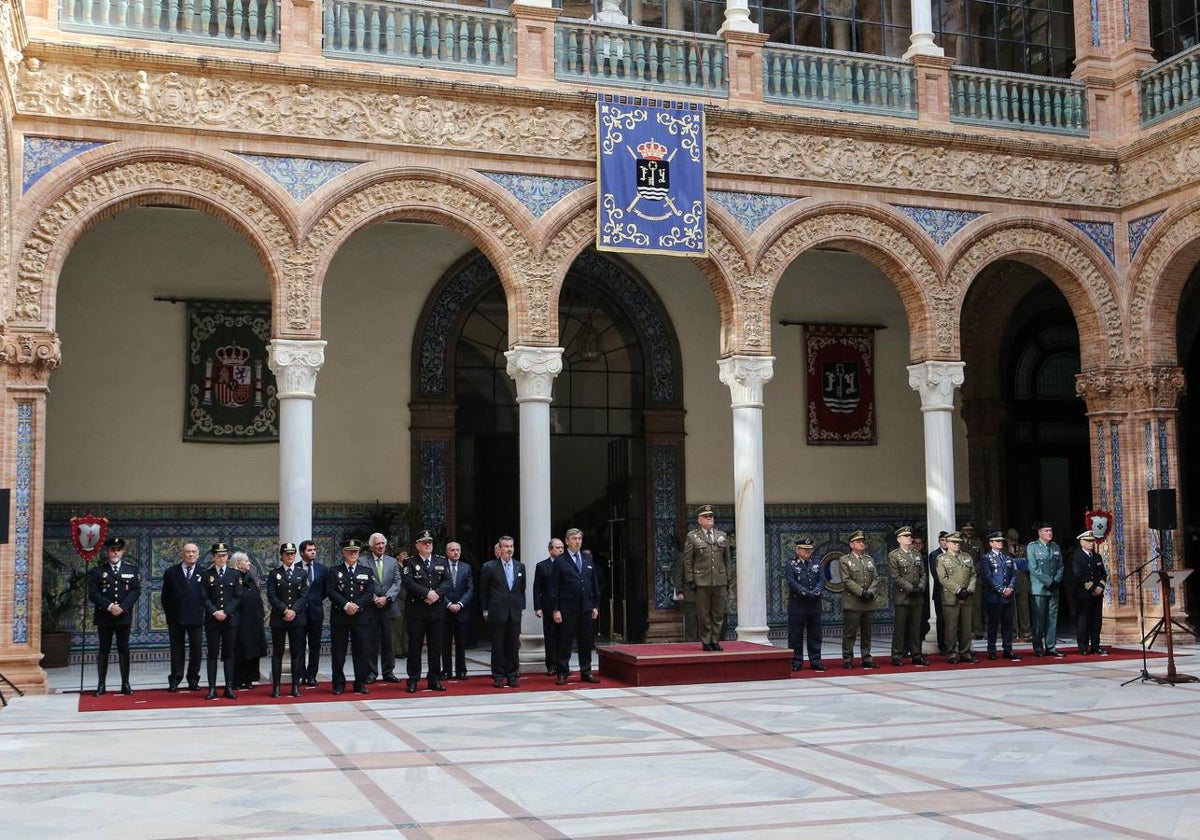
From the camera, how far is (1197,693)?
364 inches

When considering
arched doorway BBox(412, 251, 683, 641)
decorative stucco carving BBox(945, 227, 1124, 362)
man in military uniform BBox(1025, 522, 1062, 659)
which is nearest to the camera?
man in military uniform BBox(1025, 522, 1062, 659)

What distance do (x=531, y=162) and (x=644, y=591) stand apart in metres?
4.85

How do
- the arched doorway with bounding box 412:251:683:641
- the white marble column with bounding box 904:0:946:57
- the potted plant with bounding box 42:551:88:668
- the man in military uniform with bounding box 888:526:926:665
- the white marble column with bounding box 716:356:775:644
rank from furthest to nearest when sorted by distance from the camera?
A: the arched doorway with bounding box 412:251:683:641
the white marble column with bounding box 904:0:946:57
the potted plant with bounding box 42:551:88:668
the white marble column with bounding box 716:356:775:644
the man in military uniform with bounding box 888:526:926:665

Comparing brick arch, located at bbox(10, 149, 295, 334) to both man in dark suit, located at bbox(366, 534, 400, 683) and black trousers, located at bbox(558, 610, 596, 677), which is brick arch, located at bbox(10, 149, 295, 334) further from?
black trousers, located at bbox(558, 610, 596, 677)

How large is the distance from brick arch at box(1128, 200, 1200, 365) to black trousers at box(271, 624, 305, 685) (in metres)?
8.18

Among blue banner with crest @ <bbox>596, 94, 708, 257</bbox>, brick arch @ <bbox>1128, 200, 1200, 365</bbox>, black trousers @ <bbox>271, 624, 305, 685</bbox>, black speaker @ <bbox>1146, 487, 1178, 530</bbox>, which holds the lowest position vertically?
black trousers @ <bbox>271, 624, 305, 685</bbox>

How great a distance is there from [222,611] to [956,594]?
6.06 m

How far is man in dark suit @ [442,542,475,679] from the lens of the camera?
1026cm

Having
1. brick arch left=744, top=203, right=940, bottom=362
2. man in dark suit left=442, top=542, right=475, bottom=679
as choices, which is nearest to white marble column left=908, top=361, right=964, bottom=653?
brick arch left=744, top=203, right=940, bottom=362

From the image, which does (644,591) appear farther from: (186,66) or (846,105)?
(186,66)

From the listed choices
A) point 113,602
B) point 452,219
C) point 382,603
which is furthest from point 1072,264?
point 113,602

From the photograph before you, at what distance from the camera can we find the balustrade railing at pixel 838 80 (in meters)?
12.2

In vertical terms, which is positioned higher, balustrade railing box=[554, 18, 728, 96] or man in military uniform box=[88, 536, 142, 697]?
balustrade railing box=[554, 18, 728, 96]

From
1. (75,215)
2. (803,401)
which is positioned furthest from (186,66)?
(803,401)
